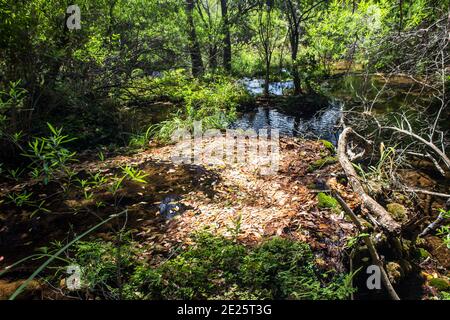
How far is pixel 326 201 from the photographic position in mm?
4172

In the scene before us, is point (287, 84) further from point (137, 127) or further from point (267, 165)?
point (267, 165)

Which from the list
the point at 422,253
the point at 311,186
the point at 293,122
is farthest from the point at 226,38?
the point at 422,253

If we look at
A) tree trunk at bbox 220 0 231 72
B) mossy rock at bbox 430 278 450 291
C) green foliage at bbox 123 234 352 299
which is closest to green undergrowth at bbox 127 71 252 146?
tree trunk at bbox 220 0 231 72

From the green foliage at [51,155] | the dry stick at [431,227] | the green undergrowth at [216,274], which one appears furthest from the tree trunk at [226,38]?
the green undergrowth at [216,274]

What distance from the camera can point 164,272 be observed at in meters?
3.03

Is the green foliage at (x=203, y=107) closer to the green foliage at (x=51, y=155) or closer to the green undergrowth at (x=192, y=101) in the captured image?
the green undergrowth at (x=192, y=101)

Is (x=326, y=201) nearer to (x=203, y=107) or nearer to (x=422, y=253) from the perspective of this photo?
(x=422, y=253)

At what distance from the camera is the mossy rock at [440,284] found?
3.40 m

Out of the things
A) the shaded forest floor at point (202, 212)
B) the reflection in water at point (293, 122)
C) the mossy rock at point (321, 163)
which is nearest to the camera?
the shaded forest floor at point (202, 212)

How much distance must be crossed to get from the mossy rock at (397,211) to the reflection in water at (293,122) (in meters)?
3.59

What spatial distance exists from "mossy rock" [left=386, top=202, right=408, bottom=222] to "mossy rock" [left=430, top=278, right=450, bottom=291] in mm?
934

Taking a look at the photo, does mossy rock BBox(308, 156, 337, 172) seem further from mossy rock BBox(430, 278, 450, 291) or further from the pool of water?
mossy rock BBox(430, 278, 450, 291)

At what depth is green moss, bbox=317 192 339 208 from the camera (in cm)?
411

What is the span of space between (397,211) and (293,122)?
5789 millimetres
